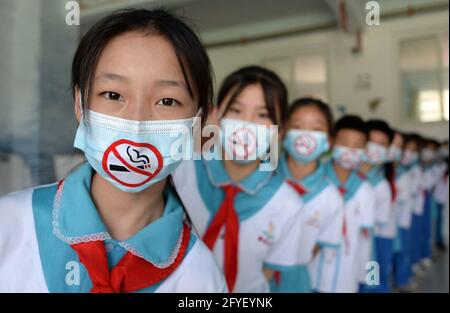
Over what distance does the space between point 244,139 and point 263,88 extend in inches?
7.3

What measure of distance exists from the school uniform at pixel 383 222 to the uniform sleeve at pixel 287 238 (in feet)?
4.68

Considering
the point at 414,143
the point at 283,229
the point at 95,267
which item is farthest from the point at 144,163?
the point at 414,143

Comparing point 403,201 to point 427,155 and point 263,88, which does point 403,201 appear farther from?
point 263,88

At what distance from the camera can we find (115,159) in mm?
666

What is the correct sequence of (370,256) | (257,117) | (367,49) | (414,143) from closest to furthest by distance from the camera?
(257,117)
(370,256)
(414,143)
(367,49)

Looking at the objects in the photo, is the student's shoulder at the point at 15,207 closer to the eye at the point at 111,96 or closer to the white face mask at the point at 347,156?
the eye at the point at 111,96

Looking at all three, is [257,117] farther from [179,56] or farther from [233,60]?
[233,60]

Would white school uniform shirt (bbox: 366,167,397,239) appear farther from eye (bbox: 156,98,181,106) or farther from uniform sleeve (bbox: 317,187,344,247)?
eye (bbox: 156,98,181,106)

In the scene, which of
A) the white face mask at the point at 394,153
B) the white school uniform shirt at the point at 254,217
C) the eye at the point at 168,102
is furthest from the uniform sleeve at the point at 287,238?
the white face mask at the point at 394,153

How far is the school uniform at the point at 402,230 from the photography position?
3.13 m

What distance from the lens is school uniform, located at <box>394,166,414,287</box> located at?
3.13 meters
